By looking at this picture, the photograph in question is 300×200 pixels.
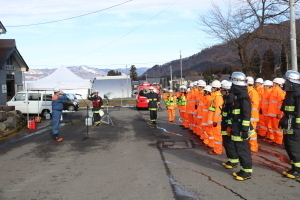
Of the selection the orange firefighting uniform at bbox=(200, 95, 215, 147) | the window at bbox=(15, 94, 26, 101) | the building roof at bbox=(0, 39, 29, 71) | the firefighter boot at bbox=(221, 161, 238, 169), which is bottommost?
the firefighter boot at bbox=(221, 161, 238, 169)

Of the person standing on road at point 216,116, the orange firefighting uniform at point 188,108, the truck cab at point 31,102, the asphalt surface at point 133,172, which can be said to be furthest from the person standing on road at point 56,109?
the truck cab at point 31,102

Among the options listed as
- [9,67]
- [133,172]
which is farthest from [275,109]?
[9,67]

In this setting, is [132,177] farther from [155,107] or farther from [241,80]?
[155,107]

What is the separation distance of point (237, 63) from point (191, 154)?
43.3 feet

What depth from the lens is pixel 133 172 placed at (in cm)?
703

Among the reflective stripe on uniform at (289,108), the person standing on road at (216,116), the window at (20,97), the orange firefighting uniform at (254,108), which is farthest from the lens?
the window at (20,97)

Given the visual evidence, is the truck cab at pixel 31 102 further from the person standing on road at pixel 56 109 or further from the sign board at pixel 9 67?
the person standing on road at pixel 56 109

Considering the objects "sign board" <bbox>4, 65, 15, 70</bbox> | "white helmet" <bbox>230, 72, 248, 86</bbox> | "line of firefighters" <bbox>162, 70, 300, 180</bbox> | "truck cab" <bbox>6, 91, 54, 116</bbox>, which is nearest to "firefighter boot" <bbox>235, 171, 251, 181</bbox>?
"line of firefighters" <bbox>162, 70, 300, 180</bbox>

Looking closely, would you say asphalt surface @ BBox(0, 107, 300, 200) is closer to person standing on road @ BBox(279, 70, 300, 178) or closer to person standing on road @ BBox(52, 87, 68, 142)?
person standing on road @ BBox(279, 70, 300, 178)

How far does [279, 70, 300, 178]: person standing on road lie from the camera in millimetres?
6273

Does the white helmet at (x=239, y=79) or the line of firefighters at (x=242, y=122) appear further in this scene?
the white helmet at (x=239, y=79)

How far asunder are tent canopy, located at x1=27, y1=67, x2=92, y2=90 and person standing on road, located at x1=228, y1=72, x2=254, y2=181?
36071 millimetres

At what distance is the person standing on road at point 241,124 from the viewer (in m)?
6.23

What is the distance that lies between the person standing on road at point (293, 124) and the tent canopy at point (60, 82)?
36.6 metres
